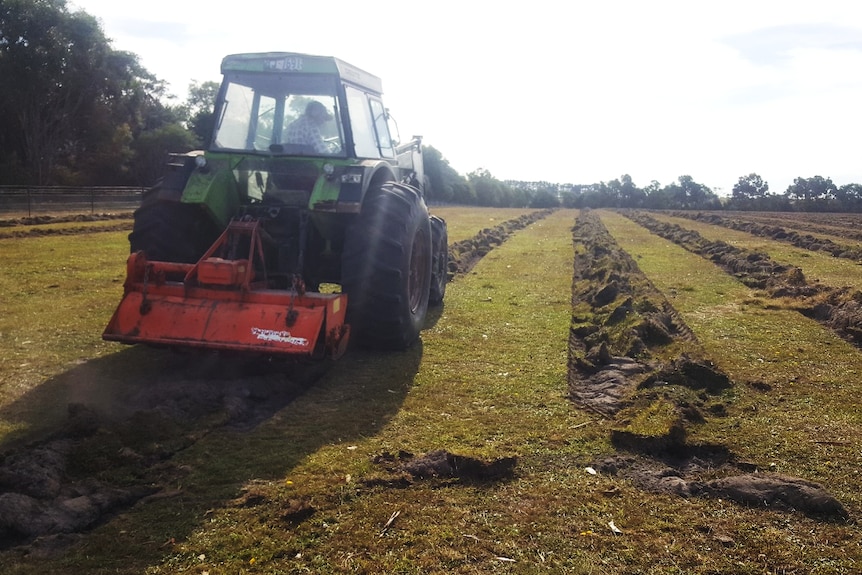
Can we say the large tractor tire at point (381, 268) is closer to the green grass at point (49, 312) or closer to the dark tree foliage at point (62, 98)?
Result: the green grass at point (49, 312)

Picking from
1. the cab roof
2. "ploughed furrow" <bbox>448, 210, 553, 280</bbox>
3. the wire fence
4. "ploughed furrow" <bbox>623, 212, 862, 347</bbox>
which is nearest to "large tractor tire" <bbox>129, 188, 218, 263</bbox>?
the cab roof

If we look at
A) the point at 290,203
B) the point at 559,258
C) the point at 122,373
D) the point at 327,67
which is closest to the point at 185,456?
the point at 122,373

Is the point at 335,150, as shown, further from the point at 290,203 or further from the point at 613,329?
the point at 613,329

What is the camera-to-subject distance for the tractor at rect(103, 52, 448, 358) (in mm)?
6363

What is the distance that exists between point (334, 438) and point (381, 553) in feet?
5.55

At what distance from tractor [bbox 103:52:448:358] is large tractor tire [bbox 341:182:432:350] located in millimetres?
13

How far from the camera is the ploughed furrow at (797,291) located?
33.2 ft

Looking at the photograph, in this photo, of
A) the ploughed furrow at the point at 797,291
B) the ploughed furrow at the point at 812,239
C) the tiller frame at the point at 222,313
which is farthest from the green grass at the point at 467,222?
the tiller frame at the point at 222,313

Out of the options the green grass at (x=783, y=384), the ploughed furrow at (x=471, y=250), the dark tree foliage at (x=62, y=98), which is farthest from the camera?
the dark tree foliage at (x=62, y=98)

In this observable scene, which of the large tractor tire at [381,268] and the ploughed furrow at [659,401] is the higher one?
the large tractor tire at [381,268]

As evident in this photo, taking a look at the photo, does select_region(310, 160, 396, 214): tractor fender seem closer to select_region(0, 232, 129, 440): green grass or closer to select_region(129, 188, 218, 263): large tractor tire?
select_region(129, 188, 218, 263): large tractor tire

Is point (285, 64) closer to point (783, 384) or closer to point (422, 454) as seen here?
point (422, 454)

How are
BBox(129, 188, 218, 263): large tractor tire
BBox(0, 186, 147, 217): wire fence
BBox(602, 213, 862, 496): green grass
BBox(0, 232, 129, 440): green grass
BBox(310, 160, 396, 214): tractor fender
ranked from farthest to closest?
BBox(0, 186, 147, 217): wire fence, BBox(129, 188, 218, 263): large tractor tire, BBox(310, 160, 396, 214): tractor fender, BBox(0, 232, 129, 440): green grass, BBox(602, 213, 862, 496): green grass

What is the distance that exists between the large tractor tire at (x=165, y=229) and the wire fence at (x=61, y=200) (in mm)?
22459
